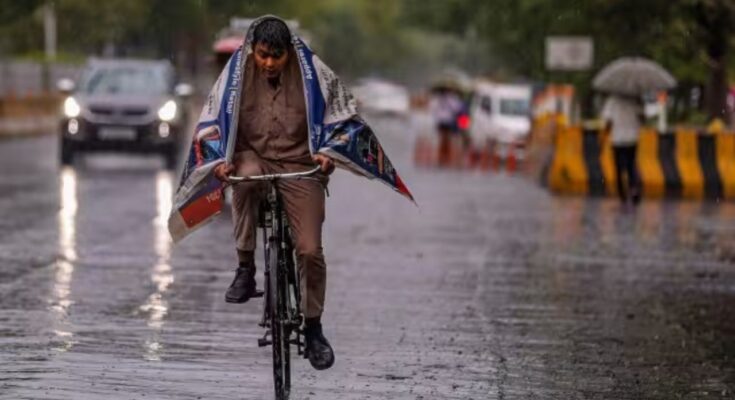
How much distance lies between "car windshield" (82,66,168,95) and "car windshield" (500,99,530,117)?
46.0 ft

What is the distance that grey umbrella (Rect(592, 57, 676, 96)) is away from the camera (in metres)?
23.7

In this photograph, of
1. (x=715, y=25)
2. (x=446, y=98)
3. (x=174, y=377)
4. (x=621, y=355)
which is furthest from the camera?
(x=446, y=98)

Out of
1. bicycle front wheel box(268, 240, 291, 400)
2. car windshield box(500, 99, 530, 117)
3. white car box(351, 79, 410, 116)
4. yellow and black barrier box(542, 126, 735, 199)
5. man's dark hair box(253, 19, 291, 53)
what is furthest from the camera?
white car box(351, 79, 410, 116)

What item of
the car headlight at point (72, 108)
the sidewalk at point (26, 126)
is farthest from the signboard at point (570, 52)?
the sidewalk at point (26, 126)

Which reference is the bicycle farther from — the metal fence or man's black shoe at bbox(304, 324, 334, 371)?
the metal fence

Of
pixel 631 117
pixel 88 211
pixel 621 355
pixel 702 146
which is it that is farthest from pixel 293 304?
pixel 702 146

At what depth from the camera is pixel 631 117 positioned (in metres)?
23.4

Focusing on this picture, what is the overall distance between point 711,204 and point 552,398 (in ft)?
52.0

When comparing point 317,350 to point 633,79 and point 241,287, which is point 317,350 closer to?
point 241,287

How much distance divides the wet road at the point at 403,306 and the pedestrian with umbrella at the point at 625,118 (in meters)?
1.08

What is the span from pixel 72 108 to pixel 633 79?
1028cm

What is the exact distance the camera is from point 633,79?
2423 centimetres

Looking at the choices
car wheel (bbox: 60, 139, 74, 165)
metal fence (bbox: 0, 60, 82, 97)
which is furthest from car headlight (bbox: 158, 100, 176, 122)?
metal fence (bbox: 0, 60, 82, 97)

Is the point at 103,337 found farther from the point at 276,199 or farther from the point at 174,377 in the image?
the point at 276,199
